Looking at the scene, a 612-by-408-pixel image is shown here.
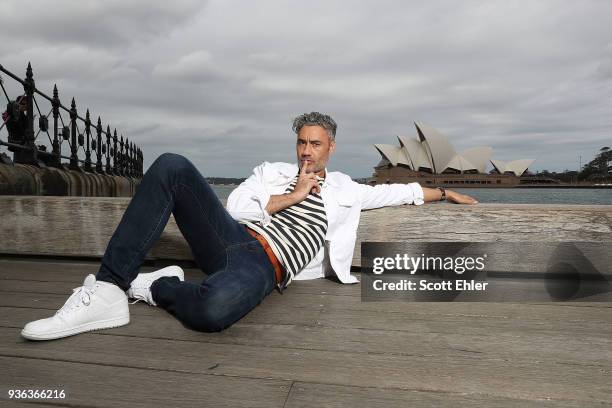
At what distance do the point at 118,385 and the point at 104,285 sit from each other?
1.96ft

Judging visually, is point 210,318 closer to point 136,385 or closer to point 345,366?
point 136,385

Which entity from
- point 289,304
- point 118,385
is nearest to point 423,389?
point 118,385

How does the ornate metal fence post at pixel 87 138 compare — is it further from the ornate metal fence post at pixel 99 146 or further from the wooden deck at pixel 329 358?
the wooden deck at pixel 329 358

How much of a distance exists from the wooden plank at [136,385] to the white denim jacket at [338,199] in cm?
116

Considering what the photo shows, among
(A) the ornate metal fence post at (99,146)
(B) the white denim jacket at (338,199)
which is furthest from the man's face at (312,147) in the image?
(A) the ornate metal fence post at (99,146)

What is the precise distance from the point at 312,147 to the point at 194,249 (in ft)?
2.67

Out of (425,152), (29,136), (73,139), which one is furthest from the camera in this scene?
(425,152)

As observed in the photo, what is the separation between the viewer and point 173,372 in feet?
3.95

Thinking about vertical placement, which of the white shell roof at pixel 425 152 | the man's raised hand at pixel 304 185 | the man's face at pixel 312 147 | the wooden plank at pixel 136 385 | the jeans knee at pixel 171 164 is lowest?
the wooden plank at pixel 136 385

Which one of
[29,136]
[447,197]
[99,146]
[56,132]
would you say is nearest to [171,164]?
[447,197]

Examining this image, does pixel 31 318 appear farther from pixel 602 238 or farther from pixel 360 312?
pixel 602 238

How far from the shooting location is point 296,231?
6.84 ft

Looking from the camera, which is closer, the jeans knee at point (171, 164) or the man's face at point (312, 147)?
the jeans knee at point (171, 164)

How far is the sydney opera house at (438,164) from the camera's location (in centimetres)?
4459
